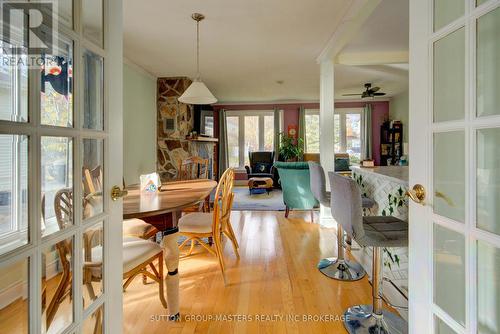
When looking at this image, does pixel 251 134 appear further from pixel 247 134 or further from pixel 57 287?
pixel 57 287

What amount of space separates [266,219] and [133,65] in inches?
133

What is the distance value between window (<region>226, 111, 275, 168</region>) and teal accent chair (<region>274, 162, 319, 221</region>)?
4.01 metres

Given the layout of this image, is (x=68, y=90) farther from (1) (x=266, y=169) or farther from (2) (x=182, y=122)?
(1) (x=266, y=169)

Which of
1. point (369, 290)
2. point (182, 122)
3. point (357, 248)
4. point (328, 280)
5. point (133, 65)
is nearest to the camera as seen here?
point (369, 290)

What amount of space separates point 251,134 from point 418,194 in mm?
7192

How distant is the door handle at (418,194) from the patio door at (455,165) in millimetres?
15

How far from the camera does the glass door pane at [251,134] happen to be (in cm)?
791

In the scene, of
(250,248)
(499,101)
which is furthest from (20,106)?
(250,248)

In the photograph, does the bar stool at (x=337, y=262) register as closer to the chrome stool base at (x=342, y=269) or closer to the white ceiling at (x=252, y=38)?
the chrome stool base at (x=342, y=269)

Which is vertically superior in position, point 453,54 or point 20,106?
point 453,54

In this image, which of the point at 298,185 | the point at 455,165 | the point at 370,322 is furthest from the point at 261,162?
the point at 455,165

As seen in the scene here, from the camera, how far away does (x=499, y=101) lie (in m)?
0.62

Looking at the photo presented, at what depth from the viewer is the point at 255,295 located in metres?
1.92

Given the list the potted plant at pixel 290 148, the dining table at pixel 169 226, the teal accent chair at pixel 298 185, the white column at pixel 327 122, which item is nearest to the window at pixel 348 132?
the potted plant at pixel 290 148
